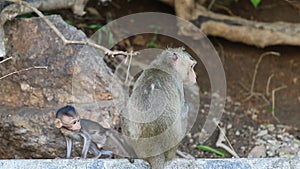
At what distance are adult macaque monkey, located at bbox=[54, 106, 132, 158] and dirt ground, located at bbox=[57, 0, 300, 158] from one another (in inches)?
34.4

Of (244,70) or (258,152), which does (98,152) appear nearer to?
(258,152)

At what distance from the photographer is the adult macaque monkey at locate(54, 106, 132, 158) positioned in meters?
3.07

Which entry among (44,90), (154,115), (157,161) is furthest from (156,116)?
(44,90)

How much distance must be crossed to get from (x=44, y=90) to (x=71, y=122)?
583 millimetres

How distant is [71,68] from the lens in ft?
11.8

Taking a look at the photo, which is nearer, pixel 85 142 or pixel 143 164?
pixel 143 164

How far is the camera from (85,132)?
10.7 ft

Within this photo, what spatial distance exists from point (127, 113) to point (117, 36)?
222 cm

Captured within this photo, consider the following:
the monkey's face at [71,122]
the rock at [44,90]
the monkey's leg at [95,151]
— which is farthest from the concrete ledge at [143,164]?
the rock at [44,90]

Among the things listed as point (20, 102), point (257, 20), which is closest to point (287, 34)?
point (257, 20)

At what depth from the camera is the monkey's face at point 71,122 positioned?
3055 mm

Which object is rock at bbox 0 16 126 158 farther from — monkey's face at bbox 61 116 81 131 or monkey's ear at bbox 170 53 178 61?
monkey's ear at bbox 170 53 178 61

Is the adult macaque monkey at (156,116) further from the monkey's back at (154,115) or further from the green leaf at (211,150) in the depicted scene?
the green leaf at (211,150)

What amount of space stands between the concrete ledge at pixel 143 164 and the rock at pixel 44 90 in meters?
0.52
